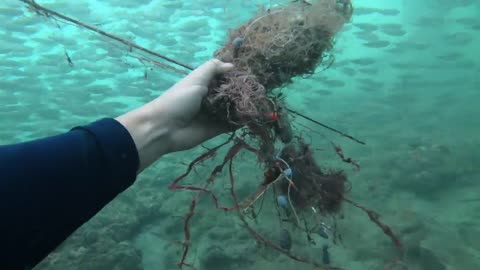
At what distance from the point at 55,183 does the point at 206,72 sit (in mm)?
1405

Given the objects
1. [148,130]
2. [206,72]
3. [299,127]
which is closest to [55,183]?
[148,130]

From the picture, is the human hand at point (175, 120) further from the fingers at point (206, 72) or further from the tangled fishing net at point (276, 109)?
the tangled fishing net at point (276, 109)

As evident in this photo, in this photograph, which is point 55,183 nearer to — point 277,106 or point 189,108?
point 189,108

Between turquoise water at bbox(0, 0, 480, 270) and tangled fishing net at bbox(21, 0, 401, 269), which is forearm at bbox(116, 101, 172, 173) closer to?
tangled fishing net at bbox(21, 0, 401, 269)

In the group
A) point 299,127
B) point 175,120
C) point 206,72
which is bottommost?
point 299,127

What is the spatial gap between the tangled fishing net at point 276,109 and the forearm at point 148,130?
41 centimetres

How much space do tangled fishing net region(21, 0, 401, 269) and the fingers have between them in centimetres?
6

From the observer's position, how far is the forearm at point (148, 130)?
2301 mm

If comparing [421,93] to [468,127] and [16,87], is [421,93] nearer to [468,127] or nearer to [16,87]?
[468,127]

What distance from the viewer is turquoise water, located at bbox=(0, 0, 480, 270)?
9406mm

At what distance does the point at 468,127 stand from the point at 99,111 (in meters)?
24.6

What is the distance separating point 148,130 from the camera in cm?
242

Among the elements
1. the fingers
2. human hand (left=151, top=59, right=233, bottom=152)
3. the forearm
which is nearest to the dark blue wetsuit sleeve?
the forearm

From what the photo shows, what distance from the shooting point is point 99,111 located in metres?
27.3
